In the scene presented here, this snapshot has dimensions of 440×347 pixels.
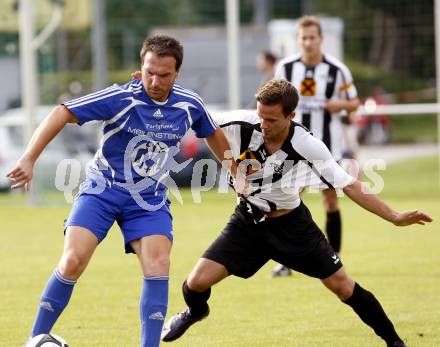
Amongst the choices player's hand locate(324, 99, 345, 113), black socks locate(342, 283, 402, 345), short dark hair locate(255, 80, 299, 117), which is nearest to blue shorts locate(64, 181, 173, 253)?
short dark hair locate(255, 80, 299, 117)

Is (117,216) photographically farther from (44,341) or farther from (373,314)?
(373,314)

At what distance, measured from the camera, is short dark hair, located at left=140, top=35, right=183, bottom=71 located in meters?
5.57

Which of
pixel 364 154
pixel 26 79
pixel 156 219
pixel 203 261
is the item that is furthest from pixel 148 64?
pixel 364 154

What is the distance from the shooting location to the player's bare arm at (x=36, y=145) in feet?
17.4

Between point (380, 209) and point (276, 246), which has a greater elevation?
point (380, 209)

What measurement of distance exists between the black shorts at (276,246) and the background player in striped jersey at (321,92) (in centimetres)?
320

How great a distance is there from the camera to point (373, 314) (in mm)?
5953

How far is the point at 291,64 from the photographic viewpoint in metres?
9.45

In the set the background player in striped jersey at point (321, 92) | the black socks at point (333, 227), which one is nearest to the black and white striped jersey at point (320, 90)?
the background player in striped jersey at point (321, 92)

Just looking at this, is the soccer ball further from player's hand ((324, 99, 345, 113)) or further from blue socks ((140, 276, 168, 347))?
player's hand ((324, 99, 345, 113))

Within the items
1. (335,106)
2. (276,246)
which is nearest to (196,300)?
(276,246)

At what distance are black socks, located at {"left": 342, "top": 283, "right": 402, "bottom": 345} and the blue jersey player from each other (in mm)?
1139

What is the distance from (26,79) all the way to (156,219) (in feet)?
34.8

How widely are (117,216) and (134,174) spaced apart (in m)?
0.24
